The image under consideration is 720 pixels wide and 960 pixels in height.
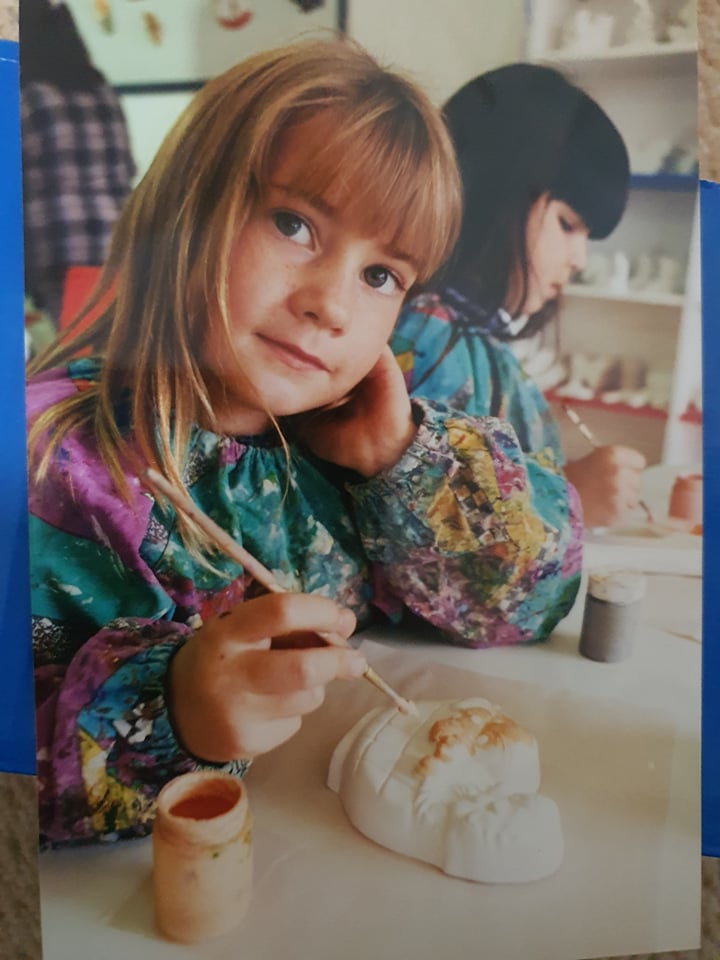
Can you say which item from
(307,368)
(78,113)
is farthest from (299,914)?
(78,113)

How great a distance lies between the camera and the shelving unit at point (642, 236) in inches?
20.5

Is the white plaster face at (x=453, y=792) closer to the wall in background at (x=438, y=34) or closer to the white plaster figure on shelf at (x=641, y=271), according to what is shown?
the white plaster figure on shelf at (x=641, y=271)

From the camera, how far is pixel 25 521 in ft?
1.58

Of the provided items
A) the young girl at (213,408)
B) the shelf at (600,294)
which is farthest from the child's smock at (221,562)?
the shelf at (600,294)

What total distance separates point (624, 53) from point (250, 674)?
18.8 inches

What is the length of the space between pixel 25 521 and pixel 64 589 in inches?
1.9

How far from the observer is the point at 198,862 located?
458 millimetres

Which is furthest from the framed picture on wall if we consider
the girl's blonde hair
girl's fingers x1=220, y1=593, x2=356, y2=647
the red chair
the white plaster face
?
the white plaster face

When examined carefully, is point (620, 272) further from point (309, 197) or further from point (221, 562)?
point (221, 562)

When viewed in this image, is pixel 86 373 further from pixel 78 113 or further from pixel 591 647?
pixel 591 647

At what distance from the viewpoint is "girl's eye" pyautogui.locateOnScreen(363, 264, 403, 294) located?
0.49 metres

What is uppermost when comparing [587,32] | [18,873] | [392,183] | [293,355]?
[587,32]

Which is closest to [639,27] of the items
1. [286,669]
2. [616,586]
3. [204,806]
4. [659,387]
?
[659,387]

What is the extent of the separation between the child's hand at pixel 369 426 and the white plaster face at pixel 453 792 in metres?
0.17
